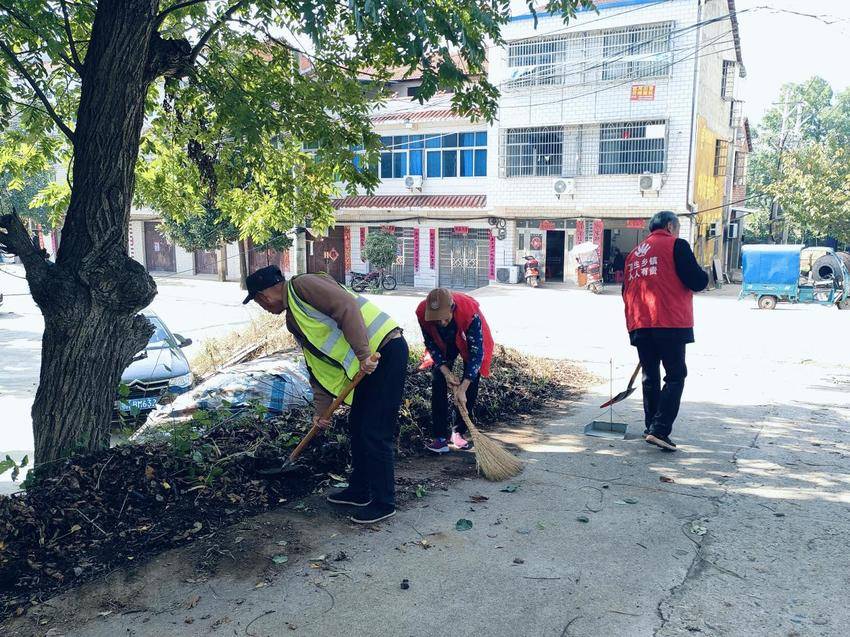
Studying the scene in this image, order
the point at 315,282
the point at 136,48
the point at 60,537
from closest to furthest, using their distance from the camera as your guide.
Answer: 1. the point at 60,537
2. the point at 315,282
3. the point at 136,48

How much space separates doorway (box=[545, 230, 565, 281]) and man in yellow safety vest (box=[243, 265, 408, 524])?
23.7 metres

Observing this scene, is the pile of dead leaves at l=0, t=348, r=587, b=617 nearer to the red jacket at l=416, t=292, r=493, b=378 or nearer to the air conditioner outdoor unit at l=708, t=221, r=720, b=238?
the red jacket at l=416, t=292, r=493, b=378

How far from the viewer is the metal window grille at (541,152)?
25.3 metres

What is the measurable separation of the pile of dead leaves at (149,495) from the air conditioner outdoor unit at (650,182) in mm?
20207

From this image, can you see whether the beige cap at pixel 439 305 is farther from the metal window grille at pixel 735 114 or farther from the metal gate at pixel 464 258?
the metal window grille at pixel 735 114

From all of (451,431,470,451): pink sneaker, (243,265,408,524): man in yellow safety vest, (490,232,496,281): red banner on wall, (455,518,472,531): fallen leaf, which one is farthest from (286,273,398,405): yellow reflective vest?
(490,232,496,281): red banner on wall

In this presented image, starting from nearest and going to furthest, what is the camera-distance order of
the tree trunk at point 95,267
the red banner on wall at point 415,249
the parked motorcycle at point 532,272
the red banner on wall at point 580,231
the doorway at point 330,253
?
the tree trunk at point 95,267
the red banner on wall at point 580,231
the parked motorcycle at point 532,272
the red banner on wall at point 415,249
the doorway at point 330,253

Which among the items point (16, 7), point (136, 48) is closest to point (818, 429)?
point (136, 48)

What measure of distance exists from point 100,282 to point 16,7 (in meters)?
2.95

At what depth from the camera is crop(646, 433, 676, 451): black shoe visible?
555 cm

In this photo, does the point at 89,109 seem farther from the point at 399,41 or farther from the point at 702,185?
the point at 702,185

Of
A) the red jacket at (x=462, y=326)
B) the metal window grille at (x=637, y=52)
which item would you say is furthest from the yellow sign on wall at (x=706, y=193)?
the red jacket at (x=462, y=326)

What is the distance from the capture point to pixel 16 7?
564 cm

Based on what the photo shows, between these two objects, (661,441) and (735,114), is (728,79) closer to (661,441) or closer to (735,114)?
(735,114)
